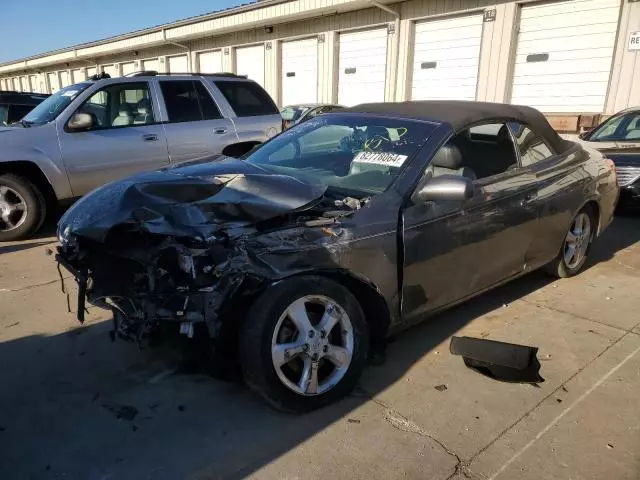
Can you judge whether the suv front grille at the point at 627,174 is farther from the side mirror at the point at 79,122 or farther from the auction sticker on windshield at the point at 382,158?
the side mirror at the point at 79,122

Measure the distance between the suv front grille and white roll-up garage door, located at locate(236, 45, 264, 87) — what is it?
14.8 metres

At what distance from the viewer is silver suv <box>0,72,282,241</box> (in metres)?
5.90

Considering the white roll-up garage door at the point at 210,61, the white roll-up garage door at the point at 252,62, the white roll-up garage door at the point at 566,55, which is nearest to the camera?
the white roll-up garage door at the point at 566,55

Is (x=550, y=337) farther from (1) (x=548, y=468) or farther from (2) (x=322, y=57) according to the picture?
(2) (x=322, y=57)

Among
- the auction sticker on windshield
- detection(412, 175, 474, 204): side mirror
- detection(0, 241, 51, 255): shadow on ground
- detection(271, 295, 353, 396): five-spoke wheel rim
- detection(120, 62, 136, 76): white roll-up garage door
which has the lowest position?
detection(0, 241, 51, 255): shadow on ground

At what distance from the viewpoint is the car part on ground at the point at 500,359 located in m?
3.11

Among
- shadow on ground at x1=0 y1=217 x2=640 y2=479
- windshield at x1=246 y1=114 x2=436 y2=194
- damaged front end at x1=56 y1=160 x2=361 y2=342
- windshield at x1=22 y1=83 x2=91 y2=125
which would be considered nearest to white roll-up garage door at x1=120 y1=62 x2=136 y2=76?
windshield at x1=22 y1=83 x2=91 y2=125

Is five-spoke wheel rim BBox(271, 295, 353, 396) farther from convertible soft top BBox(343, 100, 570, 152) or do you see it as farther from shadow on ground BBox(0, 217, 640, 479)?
convertible soft top BBox(343, 100, 570, 152)

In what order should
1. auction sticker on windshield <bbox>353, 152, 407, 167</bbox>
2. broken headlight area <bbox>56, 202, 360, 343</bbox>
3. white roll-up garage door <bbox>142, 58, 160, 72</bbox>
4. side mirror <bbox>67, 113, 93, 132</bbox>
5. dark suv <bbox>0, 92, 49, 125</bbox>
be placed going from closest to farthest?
broken headlight area <bbox>56, 202, 360, 343</bbox>, auction sticker on windshield <bbox>353, 152, 407, 167</bbox>, side mirror <bbox>67, 113, 93, 132</bbox>, dark suv <bbox>0, 92, 49, 125</bbox>, white roll-up garage door <bbox>142, 58, 160, 72</bbox>

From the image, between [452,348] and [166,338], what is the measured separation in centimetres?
183

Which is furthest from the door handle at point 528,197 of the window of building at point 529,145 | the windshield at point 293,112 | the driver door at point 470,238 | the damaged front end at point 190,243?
the windshield at point 293,112

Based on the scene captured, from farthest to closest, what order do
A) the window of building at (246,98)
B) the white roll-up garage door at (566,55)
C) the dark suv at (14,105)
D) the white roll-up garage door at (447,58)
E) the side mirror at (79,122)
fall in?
the white roll-up garage door at (447,58)
the white roll-up garage door at (566,55)
the dark suv at (14,105)
the window of building at (246,98)
the side mirror at (79,122)

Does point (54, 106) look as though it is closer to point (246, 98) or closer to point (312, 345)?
point (246, 98)

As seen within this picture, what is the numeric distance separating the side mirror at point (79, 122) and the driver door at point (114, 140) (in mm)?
75
